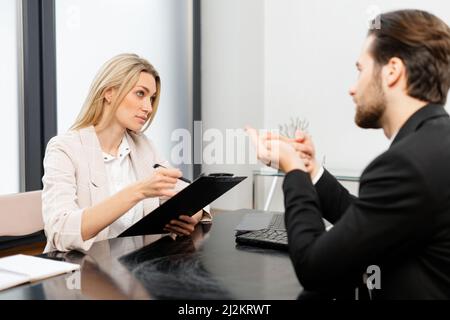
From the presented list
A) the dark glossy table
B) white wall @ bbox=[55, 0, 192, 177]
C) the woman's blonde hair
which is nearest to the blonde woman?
the woman's blonde hair

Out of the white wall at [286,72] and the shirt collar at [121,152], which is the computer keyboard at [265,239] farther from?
the white wall at [286,72]

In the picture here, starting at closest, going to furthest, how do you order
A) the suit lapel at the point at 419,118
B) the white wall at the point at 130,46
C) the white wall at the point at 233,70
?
the suit lapel at the point at 419,118 → the white wall at the point at 130,46 → the white wall at the point at 233,70

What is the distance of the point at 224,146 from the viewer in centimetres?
399

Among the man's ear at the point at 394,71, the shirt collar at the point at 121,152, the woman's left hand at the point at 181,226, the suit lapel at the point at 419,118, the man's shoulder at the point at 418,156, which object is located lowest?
the woman's left hand at the point at 181,226

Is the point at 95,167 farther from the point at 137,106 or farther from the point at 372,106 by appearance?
the point at 372,106

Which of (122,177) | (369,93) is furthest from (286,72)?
(369,93)

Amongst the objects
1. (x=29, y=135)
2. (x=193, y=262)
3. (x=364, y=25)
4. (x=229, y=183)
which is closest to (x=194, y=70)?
(x=364, y=25)

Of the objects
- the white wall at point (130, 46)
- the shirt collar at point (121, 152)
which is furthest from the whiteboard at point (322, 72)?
the shirt collar at point (121, 152)

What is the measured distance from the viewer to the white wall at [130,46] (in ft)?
9.71

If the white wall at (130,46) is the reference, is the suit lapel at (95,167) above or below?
below

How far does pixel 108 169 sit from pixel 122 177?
2.5 inches

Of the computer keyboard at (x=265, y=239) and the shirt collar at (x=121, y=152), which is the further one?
the shirt collar at (x=121, y=152)

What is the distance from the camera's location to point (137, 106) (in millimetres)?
1825
